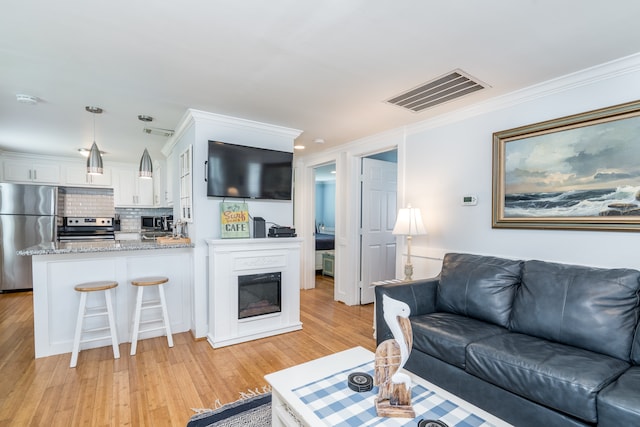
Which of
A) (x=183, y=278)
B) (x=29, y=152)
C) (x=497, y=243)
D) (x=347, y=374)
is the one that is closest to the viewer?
(x=347, y=374)

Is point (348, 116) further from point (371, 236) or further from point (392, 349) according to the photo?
point (392, 349)

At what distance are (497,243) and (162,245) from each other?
10.5 ft

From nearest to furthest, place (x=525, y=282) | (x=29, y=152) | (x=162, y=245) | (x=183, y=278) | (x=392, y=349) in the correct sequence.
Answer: (x=392, y=349), (x=525, y=282), (x=162, y=245), (x=183, y=278), (x=29, y=152)

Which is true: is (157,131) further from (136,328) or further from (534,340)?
(534,340)

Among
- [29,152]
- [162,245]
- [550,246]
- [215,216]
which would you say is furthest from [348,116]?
[29,152]

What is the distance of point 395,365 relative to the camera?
4.22ft

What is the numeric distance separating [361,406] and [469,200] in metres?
2.24

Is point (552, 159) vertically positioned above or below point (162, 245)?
above

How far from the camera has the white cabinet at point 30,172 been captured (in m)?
5.05

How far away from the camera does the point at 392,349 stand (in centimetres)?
130

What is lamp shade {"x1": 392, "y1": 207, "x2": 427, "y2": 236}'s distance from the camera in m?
3.01

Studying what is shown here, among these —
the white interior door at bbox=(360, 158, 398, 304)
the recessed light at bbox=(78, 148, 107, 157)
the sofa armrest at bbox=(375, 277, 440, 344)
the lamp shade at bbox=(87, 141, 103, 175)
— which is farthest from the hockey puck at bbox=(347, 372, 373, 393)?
the recessed light at bbox=(78, 148, 107, 157)

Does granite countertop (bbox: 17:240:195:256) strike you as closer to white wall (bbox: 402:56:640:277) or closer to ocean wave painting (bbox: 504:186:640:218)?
white wall (bbox: 402:56:640:277)

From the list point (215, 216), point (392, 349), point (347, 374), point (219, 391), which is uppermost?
point (215, 216)
